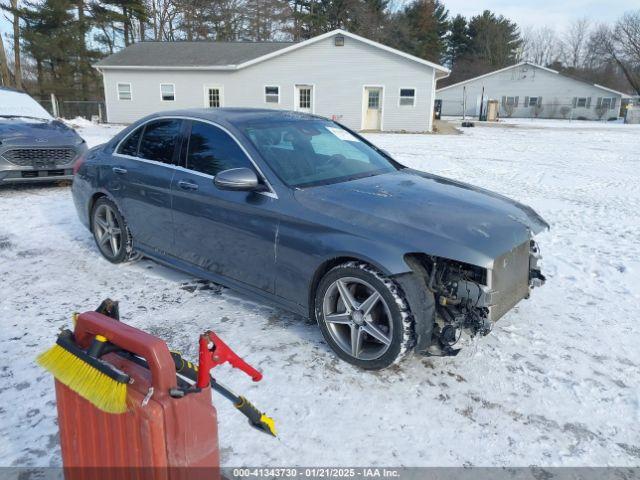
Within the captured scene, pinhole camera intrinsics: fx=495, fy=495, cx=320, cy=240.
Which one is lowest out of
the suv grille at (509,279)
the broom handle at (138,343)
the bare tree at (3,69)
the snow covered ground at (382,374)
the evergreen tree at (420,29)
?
the snow covered ground at (382,374)

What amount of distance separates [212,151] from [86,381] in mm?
2661

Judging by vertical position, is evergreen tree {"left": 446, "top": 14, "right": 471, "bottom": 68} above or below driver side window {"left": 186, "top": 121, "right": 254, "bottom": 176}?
above

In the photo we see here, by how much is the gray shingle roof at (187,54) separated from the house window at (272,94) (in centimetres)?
196

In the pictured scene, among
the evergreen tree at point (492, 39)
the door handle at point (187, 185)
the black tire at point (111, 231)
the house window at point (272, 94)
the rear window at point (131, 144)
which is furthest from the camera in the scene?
the evergreen tree at point (492, 39)

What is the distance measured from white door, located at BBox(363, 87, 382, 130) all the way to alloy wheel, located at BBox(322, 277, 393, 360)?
2460 cm

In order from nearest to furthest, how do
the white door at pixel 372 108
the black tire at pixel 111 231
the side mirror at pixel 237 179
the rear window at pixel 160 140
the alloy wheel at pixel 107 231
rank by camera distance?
the side mirror at pixel 237 179
the rear window at pixel 160 140
the black tire at pixel 111 231
the alloy wheel at pixel 107 231
the white door at pixel 372 108

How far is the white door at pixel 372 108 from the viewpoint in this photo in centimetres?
2655

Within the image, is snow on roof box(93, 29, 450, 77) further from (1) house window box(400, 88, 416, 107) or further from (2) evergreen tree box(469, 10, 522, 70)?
(2) evergreen tree box(469, 10, 522, 70)

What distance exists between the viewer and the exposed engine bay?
295cm

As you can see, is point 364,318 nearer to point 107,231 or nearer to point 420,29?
point 107,231

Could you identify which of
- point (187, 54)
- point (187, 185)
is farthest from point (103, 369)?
point (187, 54)

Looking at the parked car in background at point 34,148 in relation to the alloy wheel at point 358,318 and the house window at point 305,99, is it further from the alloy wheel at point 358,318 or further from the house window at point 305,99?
the house window at point 305,99

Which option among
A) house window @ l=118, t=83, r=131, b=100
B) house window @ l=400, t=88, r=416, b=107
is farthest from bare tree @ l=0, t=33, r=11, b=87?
house window @ l=400, t=88, r=416, b=107

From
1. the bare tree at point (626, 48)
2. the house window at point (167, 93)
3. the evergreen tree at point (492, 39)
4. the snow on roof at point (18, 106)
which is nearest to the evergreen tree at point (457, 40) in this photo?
the evergreen tree at point (492, 39)
